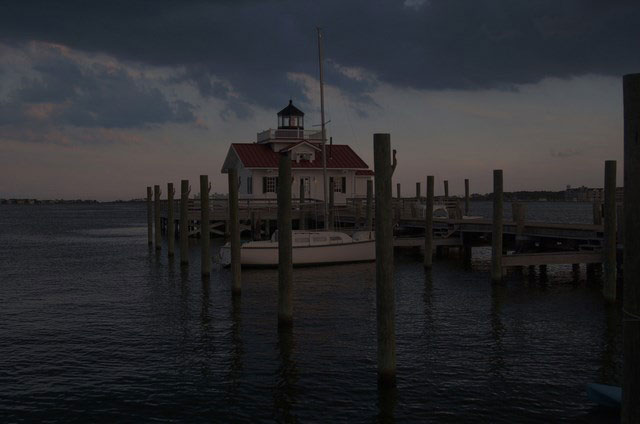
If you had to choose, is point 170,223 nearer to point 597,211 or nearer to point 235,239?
point 235,239

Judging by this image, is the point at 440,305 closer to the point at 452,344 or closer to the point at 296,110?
the point at 452,344

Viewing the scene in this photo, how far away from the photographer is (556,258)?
22.1m

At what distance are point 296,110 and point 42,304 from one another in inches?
1393

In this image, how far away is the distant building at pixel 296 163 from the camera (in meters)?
50.1

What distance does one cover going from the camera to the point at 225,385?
41.1 feet

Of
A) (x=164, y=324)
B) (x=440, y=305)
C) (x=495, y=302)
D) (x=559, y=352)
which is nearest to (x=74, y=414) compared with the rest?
(x=164, y=324)

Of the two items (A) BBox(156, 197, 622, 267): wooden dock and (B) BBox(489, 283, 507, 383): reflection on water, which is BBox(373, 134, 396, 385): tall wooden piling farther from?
(A) BBox(156, 197, 622, 267): wooden dock

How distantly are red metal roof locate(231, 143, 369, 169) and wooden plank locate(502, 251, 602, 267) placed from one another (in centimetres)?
2838

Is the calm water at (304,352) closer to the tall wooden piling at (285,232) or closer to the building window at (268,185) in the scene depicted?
the tall wooden piling at (285,232)

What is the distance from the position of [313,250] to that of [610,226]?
14.0m

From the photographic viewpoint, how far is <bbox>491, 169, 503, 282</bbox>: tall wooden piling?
22.0 meters

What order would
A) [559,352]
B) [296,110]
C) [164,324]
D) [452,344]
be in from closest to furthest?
[559,352]
[452,344]
[164,324]
[296,110]

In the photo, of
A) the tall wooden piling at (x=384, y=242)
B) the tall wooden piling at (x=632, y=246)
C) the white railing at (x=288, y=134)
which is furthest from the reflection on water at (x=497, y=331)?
the white railing at (x=288, y=134)

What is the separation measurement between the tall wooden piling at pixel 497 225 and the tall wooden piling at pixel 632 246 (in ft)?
51.6
